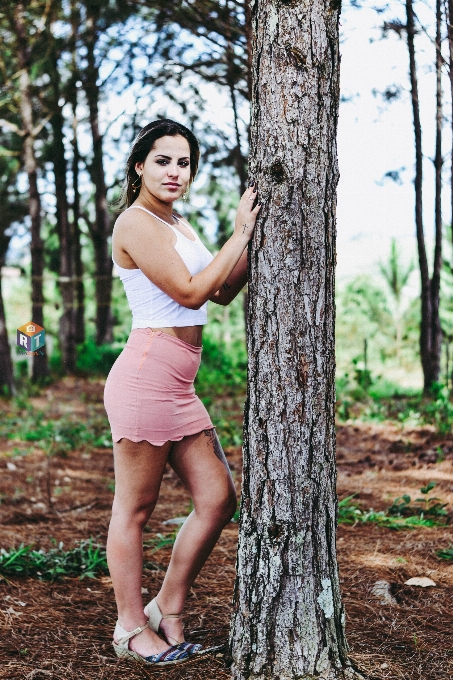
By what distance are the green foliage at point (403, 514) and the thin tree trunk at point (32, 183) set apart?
26.8 feet

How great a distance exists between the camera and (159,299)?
2.46m

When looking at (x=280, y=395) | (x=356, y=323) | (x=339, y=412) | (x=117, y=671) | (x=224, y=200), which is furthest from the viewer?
(x=356, y=323)

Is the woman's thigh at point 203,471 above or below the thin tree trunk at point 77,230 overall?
below

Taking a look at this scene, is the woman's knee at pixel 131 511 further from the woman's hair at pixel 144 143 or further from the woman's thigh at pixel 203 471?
the woman's hair at pixel 144 143

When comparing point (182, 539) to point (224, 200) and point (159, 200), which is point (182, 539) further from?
point (224, 200)

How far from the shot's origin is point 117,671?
243cm

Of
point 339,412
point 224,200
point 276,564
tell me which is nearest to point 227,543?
point 276,564

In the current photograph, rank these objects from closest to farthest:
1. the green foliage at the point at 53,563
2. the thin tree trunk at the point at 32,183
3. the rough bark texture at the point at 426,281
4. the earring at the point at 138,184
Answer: the earring at the point at 138,184 → the green foliage at the point at 53,563 → the rough bark texture at the point at 426,281 → the thin tree trunk at the point at 32,183

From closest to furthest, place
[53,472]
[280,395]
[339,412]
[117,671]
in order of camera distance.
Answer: [280,395], [117,671], [53,472], [339,412]

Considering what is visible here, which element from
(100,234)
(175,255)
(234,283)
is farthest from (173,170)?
(100,234)

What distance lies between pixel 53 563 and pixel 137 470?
1.44m

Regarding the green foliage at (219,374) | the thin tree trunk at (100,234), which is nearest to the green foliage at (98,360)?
the thin tree trunk at (100,234)

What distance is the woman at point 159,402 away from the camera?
2.41 metres

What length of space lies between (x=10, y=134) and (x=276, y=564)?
17.0m
